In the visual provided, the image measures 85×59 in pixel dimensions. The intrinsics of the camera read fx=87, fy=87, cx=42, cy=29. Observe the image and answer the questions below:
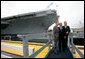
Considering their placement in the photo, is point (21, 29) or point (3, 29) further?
point (3, 29)

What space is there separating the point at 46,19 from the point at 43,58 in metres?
16.4

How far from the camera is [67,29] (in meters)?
3.77

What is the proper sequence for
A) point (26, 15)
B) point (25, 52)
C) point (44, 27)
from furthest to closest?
1. point (44, 27)
2. point (26, 15)
3. point (25, 52)

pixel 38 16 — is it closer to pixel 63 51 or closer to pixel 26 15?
pixel 26 15

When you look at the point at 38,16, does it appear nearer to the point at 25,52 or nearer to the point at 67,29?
the point at 67,29

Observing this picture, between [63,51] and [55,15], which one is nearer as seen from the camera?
[63,51]

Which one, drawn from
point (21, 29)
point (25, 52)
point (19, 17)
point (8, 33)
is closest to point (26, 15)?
point (19, 17)

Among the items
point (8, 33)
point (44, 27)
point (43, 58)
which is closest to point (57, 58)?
point (43, 58)

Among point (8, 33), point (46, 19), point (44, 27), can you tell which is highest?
point (46, 19)

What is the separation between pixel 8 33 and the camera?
24.9 m

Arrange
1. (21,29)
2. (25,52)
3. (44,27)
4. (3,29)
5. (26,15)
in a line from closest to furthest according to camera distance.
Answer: (25,52) < (26,15) < (44,27) < (21,29) < (3,29)

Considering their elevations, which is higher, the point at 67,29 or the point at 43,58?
the point at 67,29

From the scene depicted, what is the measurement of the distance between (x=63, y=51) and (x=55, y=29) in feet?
3.94

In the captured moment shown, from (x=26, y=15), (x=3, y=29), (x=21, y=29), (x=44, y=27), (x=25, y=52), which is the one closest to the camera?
(x=25, y=52)
